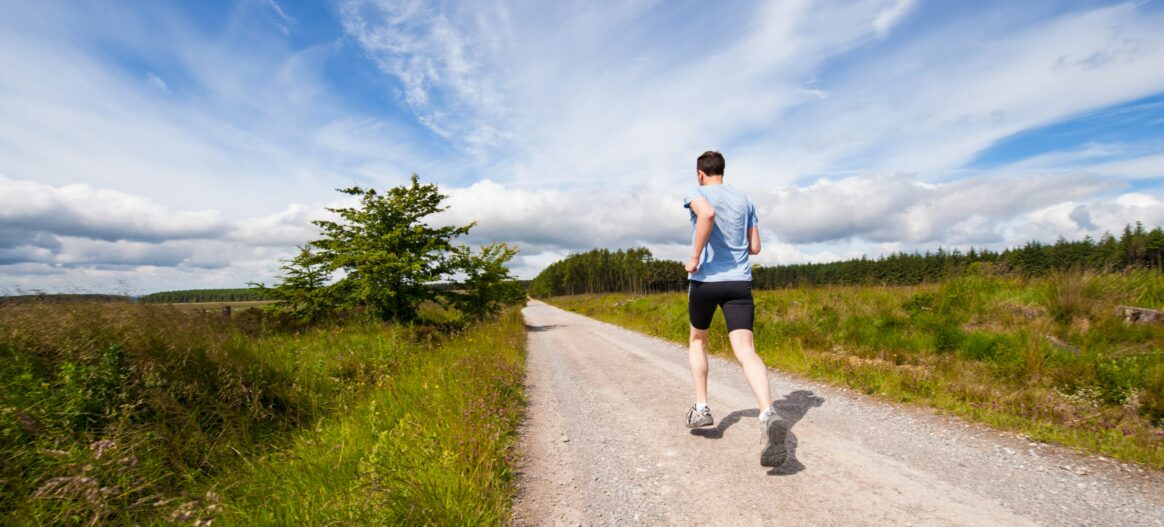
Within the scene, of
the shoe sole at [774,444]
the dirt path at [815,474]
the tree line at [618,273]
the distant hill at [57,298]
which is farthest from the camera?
the tree line at [618,273]

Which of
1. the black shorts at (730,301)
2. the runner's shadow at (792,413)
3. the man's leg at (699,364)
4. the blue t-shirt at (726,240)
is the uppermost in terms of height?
the blue t-shirt at (726,240)

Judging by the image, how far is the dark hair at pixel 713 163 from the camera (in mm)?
3736

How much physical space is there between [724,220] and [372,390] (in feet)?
18.0

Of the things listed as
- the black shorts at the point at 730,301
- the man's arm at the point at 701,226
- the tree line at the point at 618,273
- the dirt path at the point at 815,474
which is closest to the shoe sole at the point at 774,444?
the dirt path at the point at 815,474

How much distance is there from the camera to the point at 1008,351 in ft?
18.1

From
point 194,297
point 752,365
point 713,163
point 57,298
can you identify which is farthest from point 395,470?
point 194,297

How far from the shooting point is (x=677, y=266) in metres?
110

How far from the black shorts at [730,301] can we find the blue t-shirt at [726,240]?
0.06 meters

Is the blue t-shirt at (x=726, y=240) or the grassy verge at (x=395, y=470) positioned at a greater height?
the blue t-shirt at (x=726, y=240)

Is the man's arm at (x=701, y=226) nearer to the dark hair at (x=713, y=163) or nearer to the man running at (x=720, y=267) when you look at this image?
the man running at (x=720, y=267)

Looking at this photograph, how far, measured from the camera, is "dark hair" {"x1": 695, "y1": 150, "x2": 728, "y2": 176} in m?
3.74

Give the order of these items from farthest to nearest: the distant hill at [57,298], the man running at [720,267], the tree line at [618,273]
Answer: the tree line at [618,273] < the distant hill at [57,298] < the man running at [720,267]

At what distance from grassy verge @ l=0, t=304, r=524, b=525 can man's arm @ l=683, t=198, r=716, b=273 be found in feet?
7.07

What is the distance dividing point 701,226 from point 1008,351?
17.2 ft
